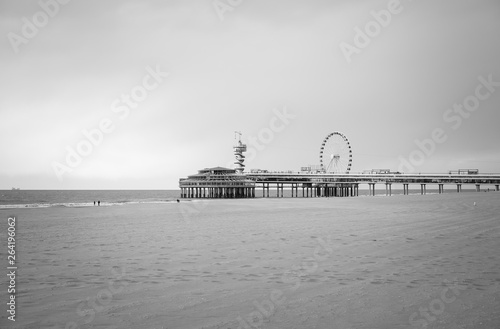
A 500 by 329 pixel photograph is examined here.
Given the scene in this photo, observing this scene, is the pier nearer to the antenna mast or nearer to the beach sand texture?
the antenna mast

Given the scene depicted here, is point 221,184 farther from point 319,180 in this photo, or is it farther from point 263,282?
point 263,282

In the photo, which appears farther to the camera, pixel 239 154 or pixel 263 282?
pixel 239 154

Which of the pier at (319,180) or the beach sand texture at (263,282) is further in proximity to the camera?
the pier at (319,180)

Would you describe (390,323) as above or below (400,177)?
below

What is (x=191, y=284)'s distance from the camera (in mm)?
12016

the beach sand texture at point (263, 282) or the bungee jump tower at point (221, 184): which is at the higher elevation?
the bungee jump tower at point (221, 184)

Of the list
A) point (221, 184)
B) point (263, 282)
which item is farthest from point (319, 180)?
point (263, 282)

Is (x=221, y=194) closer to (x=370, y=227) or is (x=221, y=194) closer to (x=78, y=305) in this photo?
(x=370, y=227)

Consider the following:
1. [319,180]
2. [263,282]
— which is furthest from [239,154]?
[263,282]

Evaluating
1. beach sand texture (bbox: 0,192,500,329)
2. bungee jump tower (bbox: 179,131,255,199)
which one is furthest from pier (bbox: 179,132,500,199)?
beach sand texture (bbox: 0,192,500,329)

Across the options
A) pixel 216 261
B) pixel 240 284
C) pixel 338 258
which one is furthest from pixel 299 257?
pixel 240 284

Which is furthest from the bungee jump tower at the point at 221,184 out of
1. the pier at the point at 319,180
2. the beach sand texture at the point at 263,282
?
the beach sand texture at the point at 263,282

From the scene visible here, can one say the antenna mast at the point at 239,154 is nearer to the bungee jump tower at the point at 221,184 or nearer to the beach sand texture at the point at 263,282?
the bungee jump tower at the point at 221,184

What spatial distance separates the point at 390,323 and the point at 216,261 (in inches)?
318
